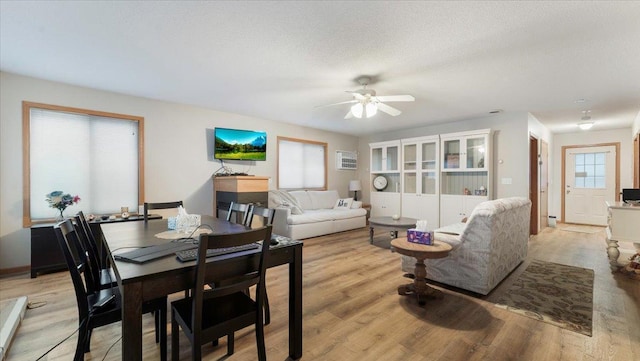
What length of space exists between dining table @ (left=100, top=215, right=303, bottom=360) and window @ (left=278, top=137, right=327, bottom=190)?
4158mm

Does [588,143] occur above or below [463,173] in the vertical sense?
above

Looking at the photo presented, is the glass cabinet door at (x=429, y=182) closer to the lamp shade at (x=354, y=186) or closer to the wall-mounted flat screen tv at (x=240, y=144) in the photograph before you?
the lamp shade at (x=354, y=186)

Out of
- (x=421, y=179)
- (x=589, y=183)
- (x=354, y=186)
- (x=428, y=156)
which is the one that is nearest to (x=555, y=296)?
(x=421, y=179)

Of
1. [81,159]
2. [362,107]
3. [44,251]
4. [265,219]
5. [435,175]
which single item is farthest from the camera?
[435,175]

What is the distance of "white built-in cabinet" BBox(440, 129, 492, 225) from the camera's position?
5.31 meters

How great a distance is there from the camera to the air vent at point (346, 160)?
23.8 feet

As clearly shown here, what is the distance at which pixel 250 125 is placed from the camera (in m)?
5.46

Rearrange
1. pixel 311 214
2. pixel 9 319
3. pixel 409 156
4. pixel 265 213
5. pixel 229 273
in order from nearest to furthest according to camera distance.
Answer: pixel 229 273, pixel 9 319, pixel 265 213, pixel 311 214, pixel 409 156

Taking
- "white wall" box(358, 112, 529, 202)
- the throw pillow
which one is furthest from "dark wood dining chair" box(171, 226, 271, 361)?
"white wall" box(358, 112, 529, 202)

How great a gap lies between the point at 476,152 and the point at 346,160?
3.08 metres

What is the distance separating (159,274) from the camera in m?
1.24

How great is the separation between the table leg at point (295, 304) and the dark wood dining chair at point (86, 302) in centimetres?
76

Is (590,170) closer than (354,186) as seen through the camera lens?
Yes

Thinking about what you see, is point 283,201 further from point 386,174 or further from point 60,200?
point 60,200
